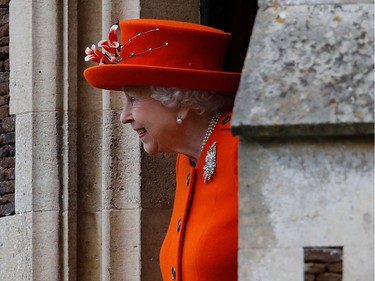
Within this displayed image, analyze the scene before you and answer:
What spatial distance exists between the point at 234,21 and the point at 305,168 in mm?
3144

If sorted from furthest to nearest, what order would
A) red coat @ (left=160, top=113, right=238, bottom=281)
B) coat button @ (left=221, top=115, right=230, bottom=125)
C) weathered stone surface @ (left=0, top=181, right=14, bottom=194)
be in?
weathered stone surface @ (left=0, top=181, right=14, bottom=194)
coat button @ (left=221, top=115, right=230, bottom=125)
red coat @ (left=160, top=113, right=238, bottom=281)

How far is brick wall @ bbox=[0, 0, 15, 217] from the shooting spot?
7660 mm

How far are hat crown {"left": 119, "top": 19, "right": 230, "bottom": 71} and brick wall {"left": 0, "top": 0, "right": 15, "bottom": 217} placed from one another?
1.57 meters

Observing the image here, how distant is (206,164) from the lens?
607 cm

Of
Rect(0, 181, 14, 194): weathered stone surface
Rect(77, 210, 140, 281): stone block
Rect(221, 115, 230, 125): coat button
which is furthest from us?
Rect(0, 181, 14, 194): weathered stone surface

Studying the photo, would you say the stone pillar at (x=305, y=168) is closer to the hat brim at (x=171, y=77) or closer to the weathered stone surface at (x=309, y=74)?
the weathered stone surface at (x=309, y=74)

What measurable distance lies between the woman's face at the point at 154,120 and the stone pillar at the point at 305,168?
121cm

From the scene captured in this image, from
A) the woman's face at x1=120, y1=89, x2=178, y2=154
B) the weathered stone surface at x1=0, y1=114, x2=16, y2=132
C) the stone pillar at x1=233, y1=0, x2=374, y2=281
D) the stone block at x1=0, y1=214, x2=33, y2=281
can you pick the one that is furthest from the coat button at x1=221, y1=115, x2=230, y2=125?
the weathered stone surface at x1=0, y1=114, x2=16, y2=132

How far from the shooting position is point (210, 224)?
595 cm

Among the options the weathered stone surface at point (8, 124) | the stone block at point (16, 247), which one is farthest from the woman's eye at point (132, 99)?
the weathered stone surface at point (8, 124)

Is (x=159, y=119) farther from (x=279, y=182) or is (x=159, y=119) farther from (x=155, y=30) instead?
(x=279, y=182)

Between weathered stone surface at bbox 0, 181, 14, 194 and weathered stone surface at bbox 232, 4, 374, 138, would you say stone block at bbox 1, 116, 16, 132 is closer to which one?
weathered stone surface at bbox 0, 181, 14, 194

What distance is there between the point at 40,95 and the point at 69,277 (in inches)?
30.7

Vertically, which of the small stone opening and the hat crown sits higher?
the hat crown
